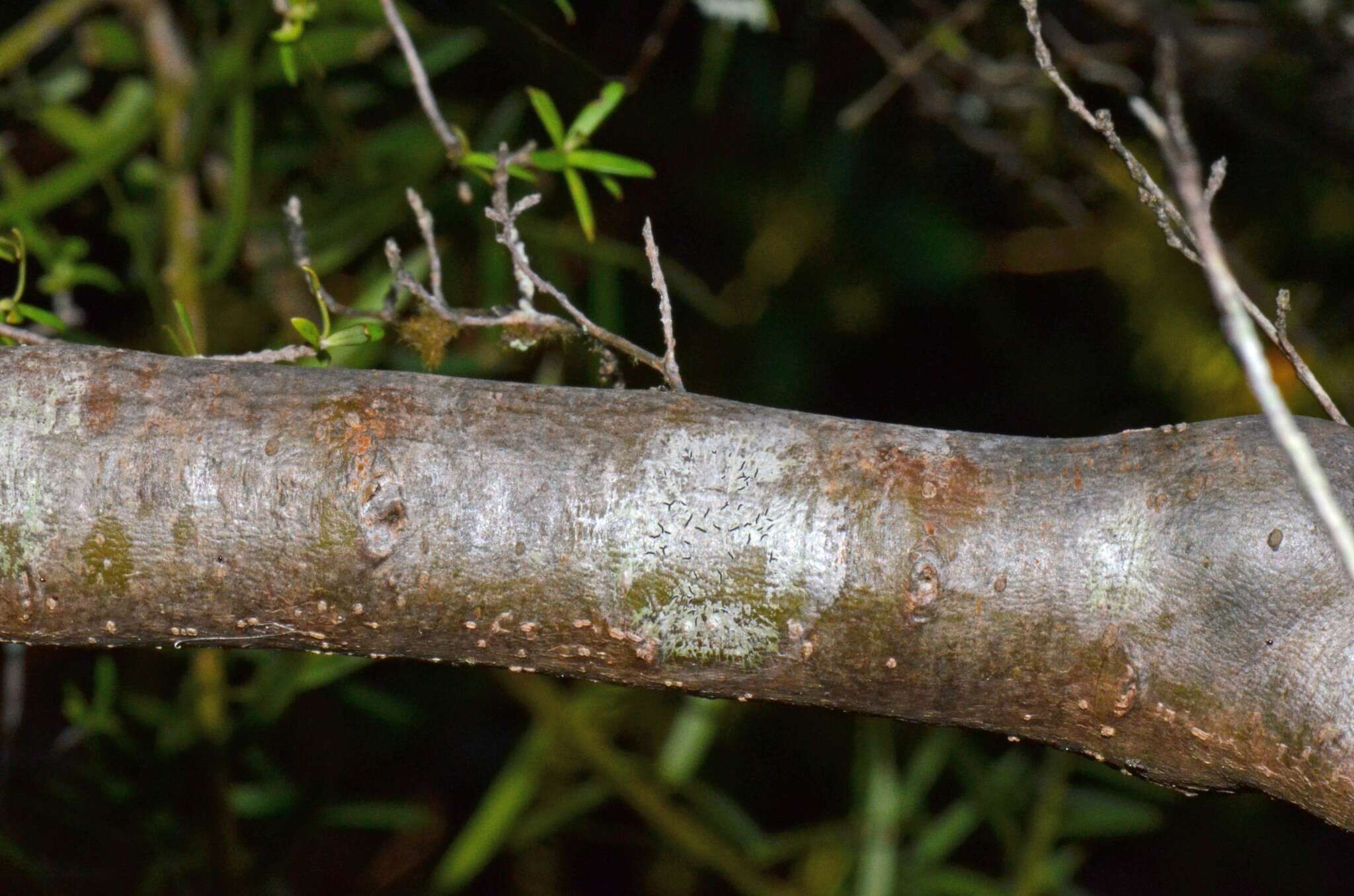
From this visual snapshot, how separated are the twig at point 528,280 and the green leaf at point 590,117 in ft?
0.18

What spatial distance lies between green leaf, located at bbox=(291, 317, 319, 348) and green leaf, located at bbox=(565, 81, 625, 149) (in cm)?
21

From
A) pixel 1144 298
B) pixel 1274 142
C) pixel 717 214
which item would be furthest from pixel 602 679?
pixel 1144 298

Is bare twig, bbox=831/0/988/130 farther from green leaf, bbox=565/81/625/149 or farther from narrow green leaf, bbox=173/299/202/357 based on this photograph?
narrow green leaf, bbox=173/299/202/357

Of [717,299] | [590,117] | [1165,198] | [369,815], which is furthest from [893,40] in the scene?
[369,815]

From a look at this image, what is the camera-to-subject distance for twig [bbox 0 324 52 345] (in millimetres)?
519

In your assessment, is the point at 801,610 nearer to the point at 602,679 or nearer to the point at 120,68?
the point at 602,679

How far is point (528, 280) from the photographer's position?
1.98ft

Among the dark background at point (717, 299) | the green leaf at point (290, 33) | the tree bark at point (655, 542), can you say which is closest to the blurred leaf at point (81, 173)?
the dark background at point (717, 299)

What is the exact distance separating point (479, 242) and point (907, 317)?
0.74 metres

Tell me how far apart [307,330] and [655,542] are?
0.66 ft

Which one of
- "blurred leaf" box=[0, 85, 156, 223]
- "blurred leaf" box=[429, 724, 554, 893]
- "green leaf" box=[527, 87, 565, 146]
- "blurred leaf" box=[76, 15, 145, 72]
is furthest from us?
"blurred leaf" box=[429, 724, 554, 893]

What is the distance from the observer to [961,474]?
48cm

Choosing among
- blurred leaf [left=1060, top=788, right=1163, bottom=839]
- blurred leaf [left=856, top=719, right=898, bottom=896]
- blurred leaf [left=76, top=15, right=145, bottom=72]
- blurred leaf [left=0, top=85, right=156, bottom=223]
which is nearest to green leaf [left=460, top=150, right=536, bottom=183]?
blurred leaf [left=0, top=85, right=156, bottom=223]

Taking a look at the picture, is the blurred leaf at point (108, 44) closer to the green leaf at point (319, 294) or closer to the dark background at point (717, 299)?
the dark background at point (717, 299)
